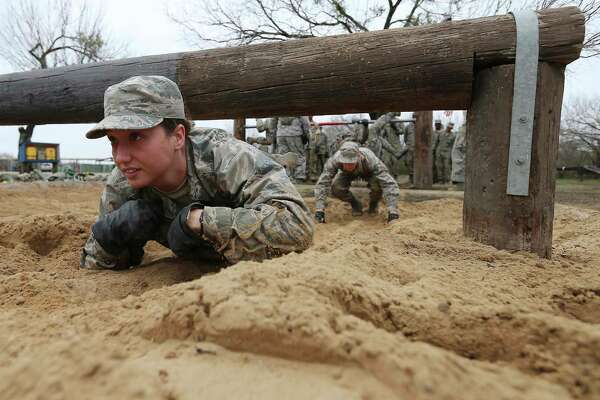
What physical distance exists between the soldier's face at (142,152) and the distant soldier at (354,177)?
3.65 m

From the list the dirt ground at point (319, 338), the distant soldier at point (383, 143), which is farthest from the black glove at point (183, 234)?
the distant soldier at point (383, 143)

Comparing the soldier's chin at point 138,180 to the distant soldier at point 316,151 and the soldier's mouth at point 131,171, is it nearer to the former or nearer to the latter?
the soldier's mouth at point 131,171

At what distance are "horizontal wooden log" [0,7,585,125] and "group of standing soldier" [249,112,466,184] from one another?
6.98m

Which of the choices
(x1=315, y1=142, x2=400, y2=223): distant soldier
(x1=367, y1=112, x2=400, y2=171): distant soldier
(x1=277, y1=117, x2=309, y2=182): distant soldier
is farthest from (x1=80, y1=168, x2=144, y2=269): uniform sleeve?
(x1=367, y1=112, x2=400, y2=171): distant soldier

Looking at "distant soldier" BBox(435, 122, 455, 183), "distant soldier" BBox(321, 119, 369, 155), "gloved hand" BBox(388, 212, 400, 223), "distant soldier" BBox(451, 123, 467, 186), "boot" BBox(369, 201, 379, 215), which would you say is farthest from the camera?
"distant soldier" BBox(435, 122, 455, 183)

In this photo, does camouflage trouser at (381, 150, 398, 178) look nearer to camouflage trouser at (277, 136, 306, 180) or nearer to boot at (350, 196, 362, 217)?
camouflage trouser at (277, 136, 306, 180)

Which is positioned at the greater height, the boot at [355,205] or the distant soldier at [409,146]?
the distant soldier at [409,146]

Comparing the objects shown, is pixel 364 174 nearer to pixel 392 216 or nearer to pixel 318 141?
pixel 392 216

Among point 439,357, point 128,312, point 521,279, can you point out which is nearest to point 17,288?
point 128,312

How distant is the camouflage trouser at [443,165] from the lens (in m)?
12.3

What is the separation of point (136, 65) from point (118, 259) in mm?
1106

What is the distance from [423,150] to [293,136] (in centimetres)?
305

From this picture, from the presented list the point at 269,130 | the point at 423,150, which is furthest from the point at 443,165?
the point at 269,130

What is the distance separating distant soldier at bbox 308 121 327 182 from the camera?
12267mm
